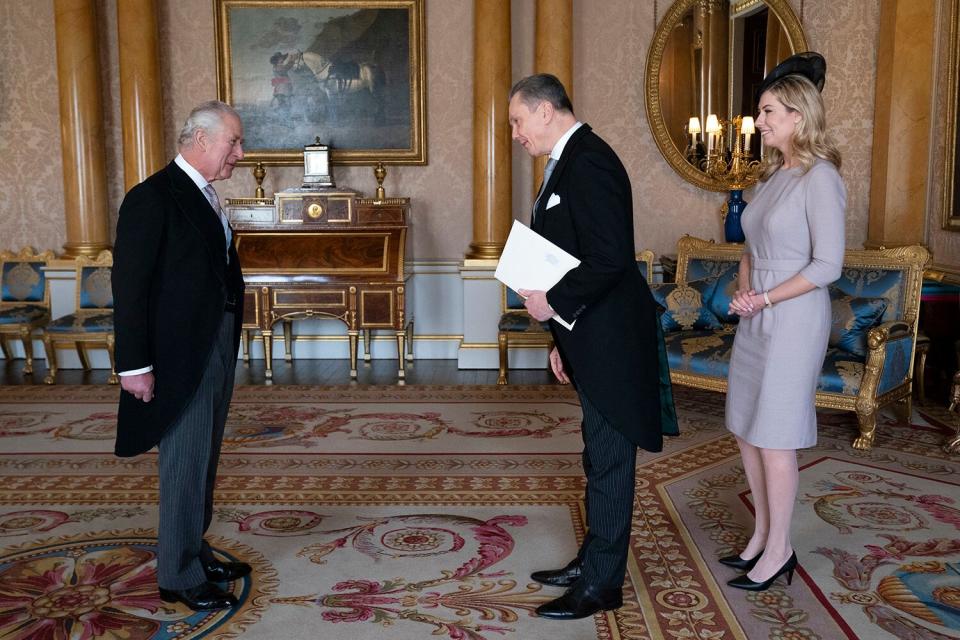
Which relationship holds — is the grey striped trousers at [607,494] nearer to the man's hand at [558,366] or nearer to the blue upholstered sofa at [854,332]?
the man's hand at [558,366]

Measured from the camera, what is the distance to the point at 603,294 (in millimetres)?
2570

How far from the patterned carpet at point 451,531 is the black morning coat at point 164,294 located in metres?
0.70

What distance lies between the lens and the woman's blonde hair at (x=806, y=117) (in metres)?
2.77

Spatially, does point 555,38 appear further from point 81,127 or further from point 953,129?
point 81,127

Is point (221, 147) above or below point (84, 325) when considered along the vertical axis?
above

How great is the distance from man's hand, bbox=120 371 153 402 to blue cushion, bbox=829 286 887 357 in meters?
3.86

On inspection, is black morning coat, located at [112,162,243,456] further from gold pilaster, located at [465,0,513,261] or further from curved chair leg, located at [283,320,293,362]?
curved chair leg, located at [283,320,293,362]

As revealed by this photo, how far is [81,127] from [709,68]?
5123 millimetres

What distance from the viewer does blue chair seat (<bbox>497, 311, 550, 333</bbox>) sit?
6492 millimetres

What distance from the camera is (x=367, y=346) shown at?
7367 millimetres

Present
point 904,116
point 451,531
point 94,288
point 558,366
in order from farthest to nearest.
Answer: point 94,288
point 904,116
point 451,531
point 558,366

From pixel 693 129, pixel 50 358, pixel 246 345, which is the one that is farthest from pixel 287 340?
pixel 693 129

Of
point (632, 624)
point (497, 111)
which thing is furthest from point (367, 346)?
point (632, 624)

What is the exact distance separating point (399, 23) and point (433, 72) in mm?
477
